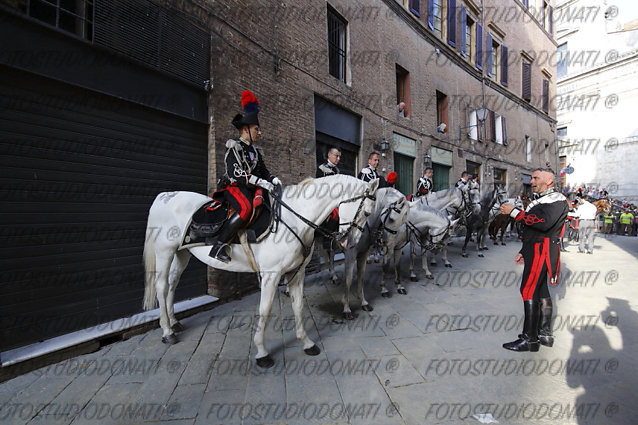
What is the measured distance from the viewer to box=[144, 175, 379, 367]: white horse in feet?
10.2

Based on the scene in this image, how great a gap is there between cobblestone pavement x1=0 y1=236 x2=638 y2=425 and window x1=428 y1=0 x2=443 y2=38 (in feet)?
41.2

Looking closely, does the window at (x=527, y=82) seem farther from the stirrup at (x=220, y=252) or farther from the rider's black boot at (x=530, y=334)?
the stirrup at (x=220, y=252)

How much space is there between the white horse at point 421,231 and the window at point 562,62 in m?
31.6

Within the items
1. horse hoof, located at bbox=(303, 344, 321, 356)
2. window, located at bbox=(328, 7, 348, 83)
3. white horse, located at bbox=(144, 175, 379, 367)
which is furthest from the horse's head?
window, located at bbox=(328, 7, 348, 83)

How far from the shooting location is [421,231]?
19.2 feet

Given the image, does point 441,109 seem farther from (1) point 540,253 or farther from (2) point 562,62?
(2) point 562,62

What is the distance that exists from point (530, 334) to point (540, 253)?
966mm

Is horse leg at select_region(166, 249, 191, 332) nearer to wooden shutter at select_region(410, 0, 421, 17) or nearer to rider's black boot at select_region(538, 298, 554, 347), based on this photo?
rider's black boot at select_region(538, 298, 554, 347)

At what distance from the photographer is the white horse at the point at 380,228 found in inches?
174

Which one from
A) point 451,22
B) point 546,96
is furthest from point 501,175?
point 546,96

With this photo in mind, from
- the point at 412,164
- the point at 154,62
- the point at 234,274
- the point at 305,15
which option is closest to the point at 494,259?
the point at 412,164

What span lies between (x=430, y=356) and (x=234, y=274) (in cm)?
351

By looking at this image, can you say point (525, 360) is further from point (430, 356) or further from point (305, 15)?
→ point (305, 15)

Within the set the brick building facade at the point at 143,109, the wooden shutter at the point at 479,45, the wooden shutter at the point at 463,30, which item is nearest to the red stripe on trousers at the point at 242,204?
the brick building facade at the point at 143,109
